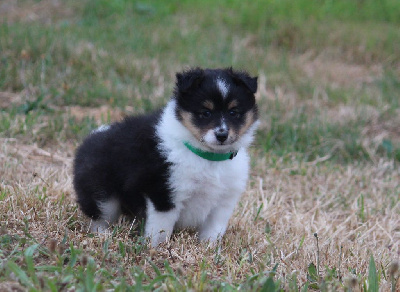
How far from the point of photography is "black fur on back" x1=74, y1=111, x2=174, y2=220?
406cm

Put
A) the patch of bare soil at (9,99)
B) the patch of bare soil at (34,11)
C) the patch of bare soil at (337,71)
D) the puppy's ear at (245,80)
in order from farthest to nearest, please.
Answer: the patch of bare soil at (34,11) → the patch of bare soil at (337,71) → the patch of bare soil at (9,99) → the puppy's ear at (245,80)

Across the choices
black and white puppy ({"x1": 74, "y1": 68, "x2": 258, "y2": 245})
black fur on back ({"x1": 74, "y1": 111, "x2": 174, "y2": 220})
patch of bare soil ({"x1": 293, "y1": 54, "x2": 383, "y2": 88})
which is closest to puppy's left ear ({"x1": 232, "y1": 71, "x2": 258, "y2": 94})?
black and white puppy ({"x1": 74, "y1": 68, "x2": 258, "y2": 245})

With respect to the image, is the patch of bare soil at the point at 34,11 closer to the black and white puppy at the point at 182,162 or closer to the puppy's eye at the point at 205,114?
the black and white puppy at the point at 182,162

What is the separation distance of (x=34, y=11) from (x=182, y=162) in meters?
9.03

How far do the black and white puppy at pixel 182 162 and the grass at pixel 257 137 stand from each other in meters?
0.18

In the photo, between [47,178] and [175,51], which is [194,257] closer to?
[47,178]

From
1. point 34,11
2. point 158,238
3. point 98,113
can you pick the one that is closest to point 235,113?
point 158,238

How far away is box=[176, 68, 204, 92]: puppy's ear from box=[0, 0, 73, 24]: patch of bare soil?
7710mm

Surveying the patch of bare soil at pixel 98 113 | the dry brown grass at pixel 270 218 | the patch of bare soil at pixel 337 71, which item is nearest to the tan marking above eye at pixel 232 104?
the dry brown grass at pixel 270 218

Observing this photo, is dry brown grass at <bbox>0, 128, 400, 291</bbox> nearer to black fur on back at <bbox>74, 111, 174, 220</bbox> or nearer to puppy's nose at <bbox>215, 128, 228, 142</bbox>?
black fur on back at <bbox>74, 111, 174, 220</bbox>

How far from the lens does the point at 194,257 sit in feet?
12.6

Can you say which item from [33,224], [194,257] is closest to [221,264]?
[194,257]

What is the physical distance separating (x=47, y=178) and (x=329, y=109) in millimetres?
4853

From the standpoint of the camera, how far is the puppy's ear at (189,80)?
4.11m
